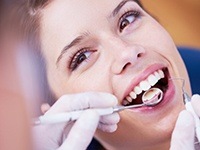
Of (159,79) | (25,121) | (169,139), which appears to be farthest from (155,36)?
(25,121)

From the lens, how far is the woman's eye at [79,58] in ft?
2.62

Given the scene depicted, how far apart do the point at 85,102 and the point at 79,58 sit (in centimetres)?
10

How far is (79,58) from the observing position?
803mm

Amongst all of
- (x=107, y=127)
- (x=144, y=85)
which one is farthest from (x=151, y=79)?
(x=107, y=127)

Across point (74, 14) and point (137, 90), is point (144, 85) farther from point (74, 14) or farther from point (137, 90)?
point (74, 14)

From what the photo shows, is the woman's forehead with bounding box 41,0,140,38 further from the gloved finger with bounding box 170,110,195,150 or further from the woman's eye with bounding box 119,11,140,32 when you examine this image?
the gloved finger with bounding box 170,110,195,150

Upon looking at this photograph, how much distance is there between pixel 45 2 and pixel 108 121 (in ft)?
0.88

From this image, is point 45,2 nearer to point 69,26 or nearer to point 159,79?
point 69,26

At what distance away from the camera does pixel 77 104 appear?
744 mm

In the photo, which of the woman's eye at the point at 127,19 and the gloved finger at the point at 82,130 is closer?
the gloved finger at the point at 82,130

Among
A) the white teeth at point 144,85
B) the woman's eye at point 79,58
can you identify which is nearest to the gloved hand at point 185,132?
the white teeth at point 144,85

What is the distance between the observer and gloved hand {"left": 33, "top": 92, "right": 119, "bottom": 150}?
707mm

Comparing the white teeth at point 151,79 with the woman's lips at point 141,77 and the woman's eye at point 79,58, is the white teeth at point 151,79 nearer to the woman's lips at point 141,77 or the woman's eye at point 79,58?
the woman's lips at point 141,77

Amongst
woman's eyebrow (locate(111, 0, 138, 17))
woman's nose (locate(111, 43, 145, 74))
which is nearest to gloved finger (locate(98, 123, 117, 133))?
woman's nose (locate(111, 43, 145, 74))
